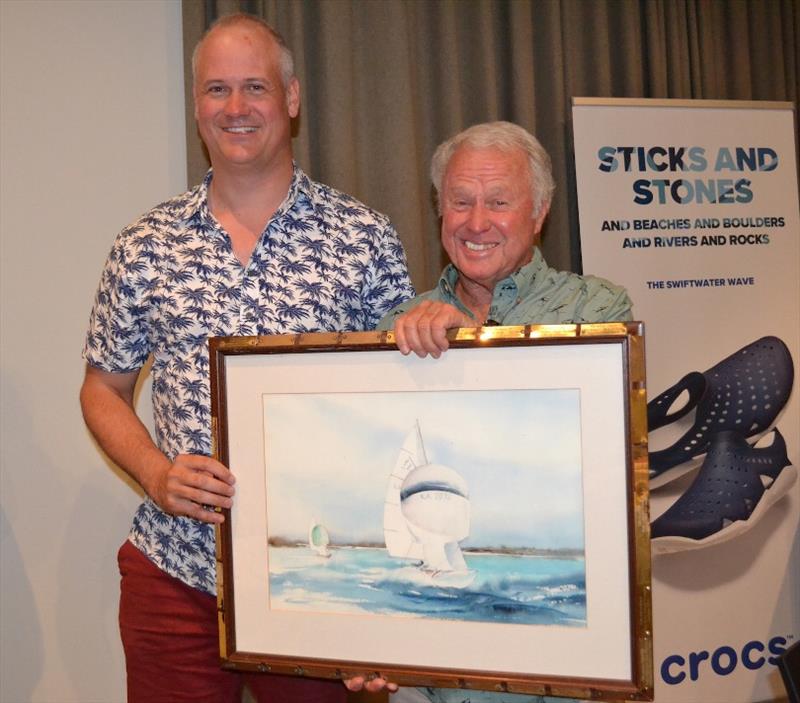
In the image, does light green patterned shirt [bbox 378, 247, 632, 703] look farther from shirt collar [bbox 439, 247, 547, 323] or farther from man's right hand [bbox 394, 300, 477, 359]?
man's right hand [bbox 394, 300, 477, 359]

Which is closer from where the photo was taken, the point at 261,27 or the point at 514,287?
the point at 514,287

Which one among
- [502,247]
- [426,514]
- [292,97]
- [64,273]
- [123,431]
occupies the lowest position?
[426,514]

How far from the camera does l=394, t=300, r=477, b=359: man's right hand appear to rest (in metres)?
1.43

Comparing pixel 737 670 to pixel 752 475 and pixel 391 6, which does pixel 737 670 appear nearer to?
pixel 752 475

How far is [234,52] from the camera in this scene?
1836 millimetres

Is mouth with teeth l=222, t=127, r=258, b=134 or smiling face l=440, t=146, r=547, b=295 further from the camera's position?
mouth with teeth l=222, t=127, r=258, b=134

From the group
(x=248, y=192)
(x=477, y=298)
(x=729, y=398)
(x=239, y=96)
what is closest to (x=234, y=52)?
(x=239, y=96)

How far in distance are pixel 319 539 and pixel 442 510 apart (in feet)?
0.81

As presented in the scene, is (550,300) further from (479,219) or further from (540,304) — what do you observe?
(479,219)

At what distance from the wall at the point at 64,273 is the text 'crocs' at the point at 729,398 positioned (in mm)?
2020

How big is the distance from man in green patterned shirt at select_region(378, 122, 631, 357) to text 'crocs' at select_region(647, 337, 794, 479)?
1.66m

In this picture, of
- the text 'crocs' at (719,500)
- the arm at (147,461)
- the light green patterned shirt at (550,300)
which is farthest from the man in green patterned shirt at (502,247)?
the text 'crocs' at (719,500)

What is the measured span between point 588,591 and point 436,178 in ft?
3.13

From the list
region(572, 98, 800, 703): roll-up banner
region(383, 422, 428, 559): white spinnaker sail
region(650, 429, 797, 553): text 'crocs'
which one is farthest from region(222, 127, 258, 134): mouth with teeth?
region(650, 429, 797, 553): text 'crocs'
